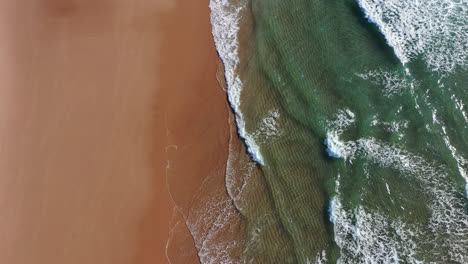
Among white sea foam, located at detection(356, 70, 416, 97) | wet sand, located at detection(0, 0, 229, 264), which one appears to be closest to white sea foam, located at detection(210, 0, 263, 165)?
wet sand, located at detection(0, 0, 229, 264)

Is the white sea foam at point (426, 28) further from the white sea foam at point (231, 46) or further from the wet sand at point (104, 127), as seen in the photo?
the wet sand at point (104, 127)

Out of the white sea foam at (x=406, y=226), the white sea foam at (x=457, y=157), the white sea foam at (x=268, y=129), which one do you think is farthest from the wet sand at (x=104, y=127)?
the white sea foam at (x=457, y=157)

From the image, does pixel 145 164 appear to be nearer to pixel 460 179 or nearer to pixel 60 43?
pixel 60 43

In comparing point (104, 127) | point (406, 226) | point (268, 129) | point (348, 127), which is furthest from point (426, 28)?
point (104, 127)

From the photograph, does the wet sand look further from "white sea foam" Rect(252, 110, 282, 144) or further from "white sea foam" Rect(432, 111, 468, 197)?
"white sea foam" Rect(432, 111, 468, 197)

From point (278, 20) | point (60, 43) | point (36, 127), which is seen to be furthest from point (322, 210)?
point (60, 43)
